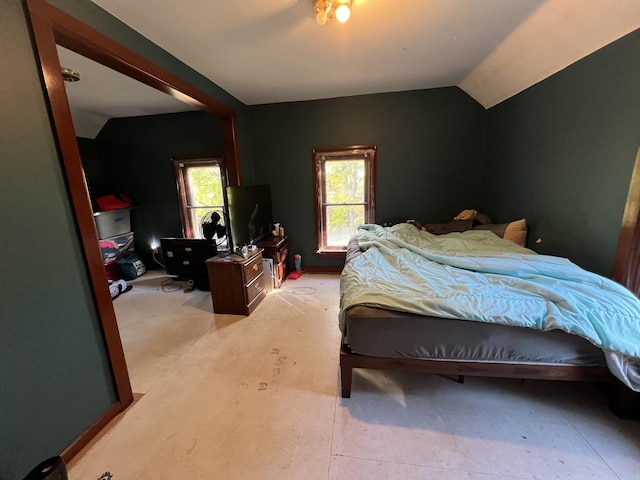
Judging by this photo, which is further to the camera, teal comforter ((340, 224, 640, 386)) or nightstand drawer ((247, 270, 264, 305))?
nightstand drawer ((247, 270, 264, 305))

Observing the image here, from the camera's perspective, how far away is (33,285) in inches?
48.3

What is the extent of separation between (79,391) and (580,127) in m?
3.69

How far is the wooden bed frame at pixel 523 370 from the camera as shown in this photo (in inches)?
56.6

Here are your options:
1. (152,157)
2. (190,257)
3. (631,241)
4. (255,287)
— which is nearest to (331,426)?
(255,287)

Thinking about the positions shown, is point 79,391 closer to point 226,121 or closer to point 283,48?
point 283,48

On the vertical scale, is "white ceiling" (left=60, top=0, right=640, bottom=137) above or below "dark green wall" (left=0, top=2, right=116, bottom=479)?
above

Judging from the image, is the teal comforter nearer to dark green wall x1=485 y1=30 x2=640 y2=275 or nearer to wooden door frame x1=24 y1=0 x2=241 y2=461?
dark green wall x1=485 y1=30 x2=640 y2=275

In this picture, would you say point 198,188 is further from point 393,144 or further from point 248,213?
point 393,144

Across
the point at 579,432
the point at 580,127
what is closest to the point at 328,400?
the point at 579,432

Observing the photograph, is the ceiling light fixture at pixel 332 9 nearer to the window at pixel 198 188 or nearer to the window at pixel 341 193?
the window at pixel 341 193

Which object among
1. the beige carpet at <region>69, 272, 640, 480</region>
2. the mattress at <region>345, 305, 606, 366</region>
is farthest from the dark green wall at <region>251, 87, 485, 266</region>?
the mattress at <region>345, 305, 606, 366</region>

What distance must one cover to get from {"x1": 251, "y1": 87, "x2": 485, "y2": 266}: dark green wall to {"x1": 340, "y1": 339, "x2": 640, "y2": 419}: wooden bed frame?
2.45 metres

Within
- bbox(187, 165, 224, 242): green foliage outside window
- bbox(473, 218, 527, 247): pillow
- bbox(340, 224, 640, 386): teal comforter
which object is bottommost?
bbox(340, 224, 640, 386): teal comforter

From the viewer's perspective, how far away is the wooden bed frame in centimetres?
144
